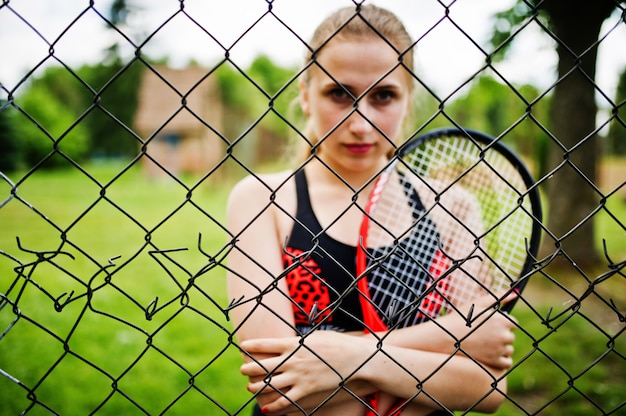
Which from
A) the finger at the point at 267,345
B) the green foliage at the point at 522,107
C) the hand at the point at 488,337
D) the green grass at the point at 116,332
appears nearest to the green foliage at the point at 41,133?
the green grass at the point at 116,332

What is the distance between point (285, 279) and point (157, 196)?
13.5m

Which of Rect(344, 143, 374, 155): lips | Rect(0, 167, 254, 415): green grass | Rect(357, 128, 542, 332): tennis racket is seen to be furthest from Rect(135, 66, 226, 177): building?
Rect(344, 143, 374, 155): lips

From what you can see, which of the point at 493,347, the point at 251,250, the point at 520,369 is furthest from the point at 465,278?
the point at 520,369

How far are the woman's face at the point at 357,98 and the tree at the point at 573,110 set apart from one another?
4527mm

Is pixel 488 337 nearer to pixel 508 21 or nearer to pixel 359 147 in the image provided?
pixel 359 147

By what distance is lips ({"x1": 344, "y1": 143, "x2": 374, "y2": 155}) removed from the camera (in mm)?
1536

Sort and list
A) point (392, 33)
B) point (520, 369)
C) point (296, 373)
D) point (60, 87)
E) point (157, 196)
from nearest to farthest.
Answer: point (296, 373)
point (392, 33)
point (520, 369)
point (157, 196)
point (60, 87)

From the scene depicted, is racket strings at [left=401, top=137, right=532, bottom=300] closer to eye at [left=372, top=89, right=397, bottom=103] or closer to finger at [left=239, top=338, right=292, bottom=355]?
eye at [left=372, top=89, right=397, bottom=103]

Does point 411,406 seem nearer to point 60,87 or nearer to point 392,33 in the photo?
point 392,33

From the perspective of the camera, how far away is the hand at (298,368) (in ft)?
4.32

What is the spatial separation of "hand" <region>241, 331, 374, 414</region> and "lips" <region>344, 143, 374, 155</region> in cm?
62

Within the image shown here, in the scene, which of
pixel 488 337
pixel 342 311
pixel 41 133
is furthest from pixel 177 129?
pixel 488 337

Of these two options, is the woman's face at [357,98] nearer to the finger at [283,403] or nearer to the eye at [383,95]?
the eye at [383,95]

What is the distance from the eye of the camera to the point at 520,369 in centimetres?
356
